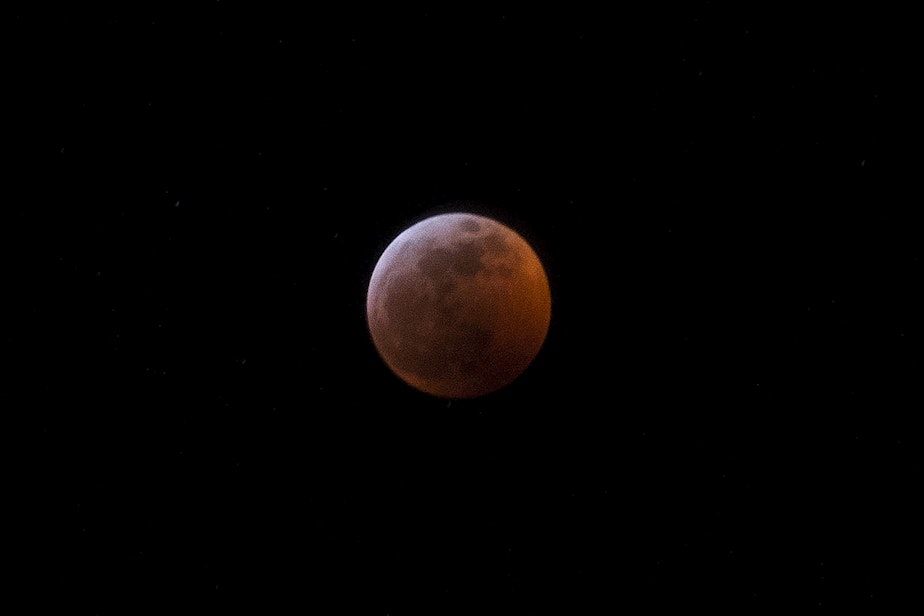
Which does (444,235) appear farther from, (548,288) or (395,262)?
(548,288)

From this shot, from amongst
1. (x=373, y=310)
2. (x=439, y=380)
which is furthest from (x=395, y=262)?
(x=439, y=380)

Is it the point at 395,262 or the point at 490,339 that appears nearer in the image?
the point at 490,339

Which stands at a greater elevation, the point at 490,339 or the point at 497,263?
the point at 497,263

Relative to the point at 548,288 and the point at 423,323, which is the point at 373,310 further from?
the point at 548,288

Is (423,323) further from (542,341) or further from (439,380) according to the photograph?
(542,341)

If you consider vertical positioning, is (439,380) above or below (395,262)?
below

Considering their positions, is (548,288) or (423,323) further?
(548,288)
